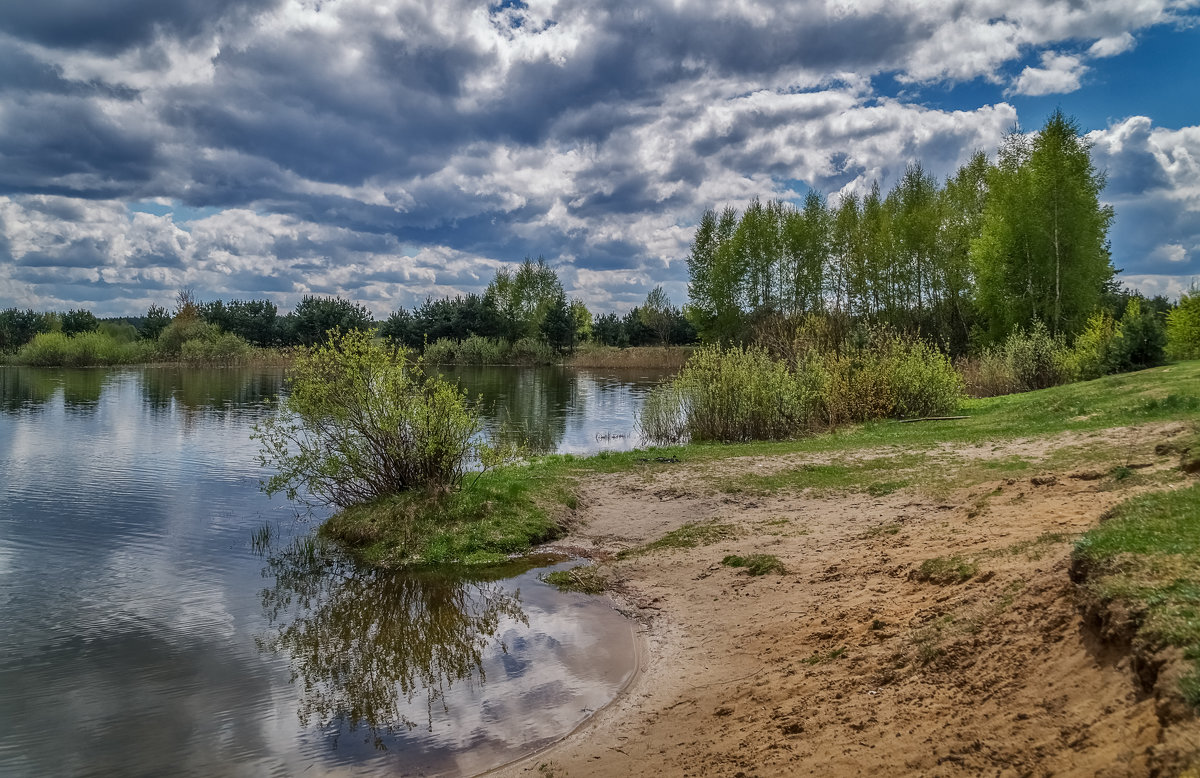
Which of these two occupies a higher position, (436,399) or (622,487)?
(436,399)

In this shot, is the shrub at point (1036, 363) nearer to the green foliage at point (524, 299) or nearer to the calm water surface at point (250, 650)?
the calm water surface at point (250, 650)

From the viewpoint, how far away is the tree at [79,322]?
268ft

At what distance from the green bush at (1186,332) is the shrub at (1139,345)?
15.5 feet

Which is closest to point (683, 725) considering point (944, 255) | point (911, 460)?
point (911, 460)

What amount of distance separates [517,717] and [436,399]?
24.5 feet

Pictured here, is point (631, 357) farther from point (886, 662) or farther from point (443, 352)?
point (886, 662)

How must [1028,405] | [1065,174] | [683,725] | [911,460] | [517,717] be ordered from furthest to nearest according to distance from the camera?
[1065,174] < [1028,405] < [911,460] < [517,717] < [683,725]

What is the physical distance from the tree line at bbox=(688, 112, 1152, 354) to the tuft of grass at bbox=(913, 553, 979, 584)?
114 feet

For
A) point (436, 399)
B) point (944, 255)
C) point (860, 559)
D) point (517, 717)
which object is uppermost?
point (944, 255)

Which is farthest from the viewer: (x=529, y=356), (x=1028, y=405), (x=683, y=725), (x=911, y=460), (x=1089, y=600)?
(x=529, y=356)

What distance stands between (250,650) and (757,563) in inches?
263

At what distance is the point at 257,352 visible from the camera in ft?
247

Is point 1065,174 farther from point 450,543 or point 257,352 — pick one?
point 257,352

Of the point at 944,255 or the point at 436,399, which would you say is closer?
the point at 436,399
